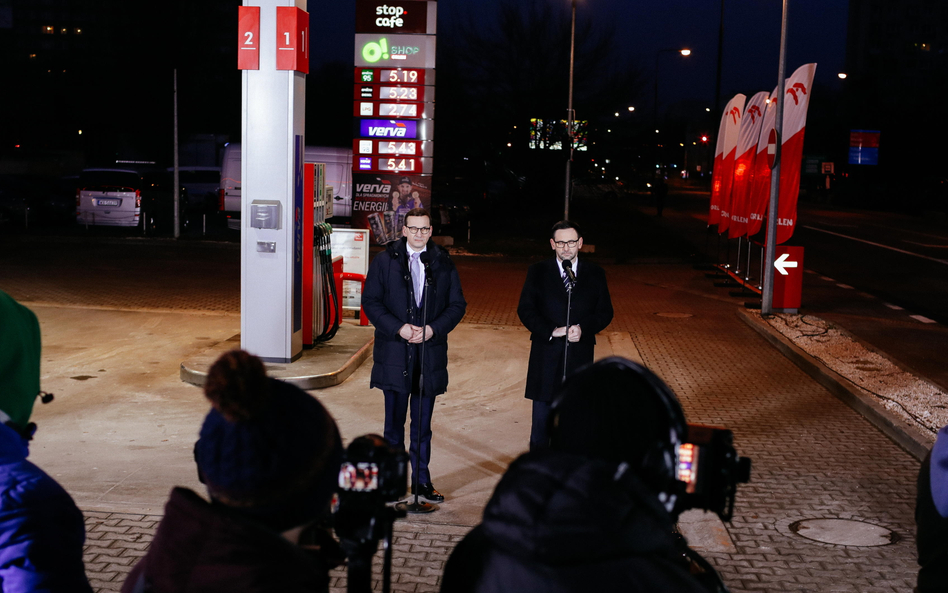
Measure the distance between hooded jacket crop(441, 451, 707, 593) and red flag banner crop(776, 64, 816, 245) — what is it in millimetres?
12700

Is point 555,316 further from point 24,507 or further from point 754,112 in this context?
point 754,112

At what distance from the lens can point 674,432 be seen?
93.8 inches

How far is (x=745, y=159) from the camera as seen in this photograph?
16.6m

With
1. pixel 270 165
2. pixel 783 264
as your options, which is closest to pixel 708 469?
pixel 270 165

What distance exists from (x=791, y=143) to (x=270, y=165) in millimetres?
8452

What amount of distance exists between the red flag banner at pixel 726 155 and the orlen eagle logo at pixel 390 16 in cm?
744

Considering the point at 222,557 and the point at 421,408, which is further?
the point at 421,408

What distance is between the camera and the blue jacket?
294 cm

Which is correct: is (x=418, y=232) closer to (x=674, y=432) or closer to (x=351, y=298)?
(x=674, y=432)

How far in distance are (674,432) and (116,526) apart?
4.03 meters

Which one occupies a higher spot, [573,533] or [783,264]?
[573,533]

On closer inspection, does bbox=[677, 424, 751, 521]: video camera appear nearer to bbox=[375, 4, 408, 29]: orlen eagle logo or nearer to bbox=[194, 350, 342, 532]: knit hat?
bbox=[194, 350, 342, 532]: knit hat

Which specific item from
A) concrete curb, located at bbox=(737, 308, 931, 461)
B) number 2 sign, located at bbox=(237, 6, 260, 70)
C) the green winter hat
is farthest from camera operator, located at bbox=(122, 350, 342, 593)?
number 2 sign, located at bbox=(237, 6, 260, 70)

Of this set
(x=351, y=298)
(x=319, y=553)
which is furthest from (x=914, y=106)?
(x=319, y=553)
